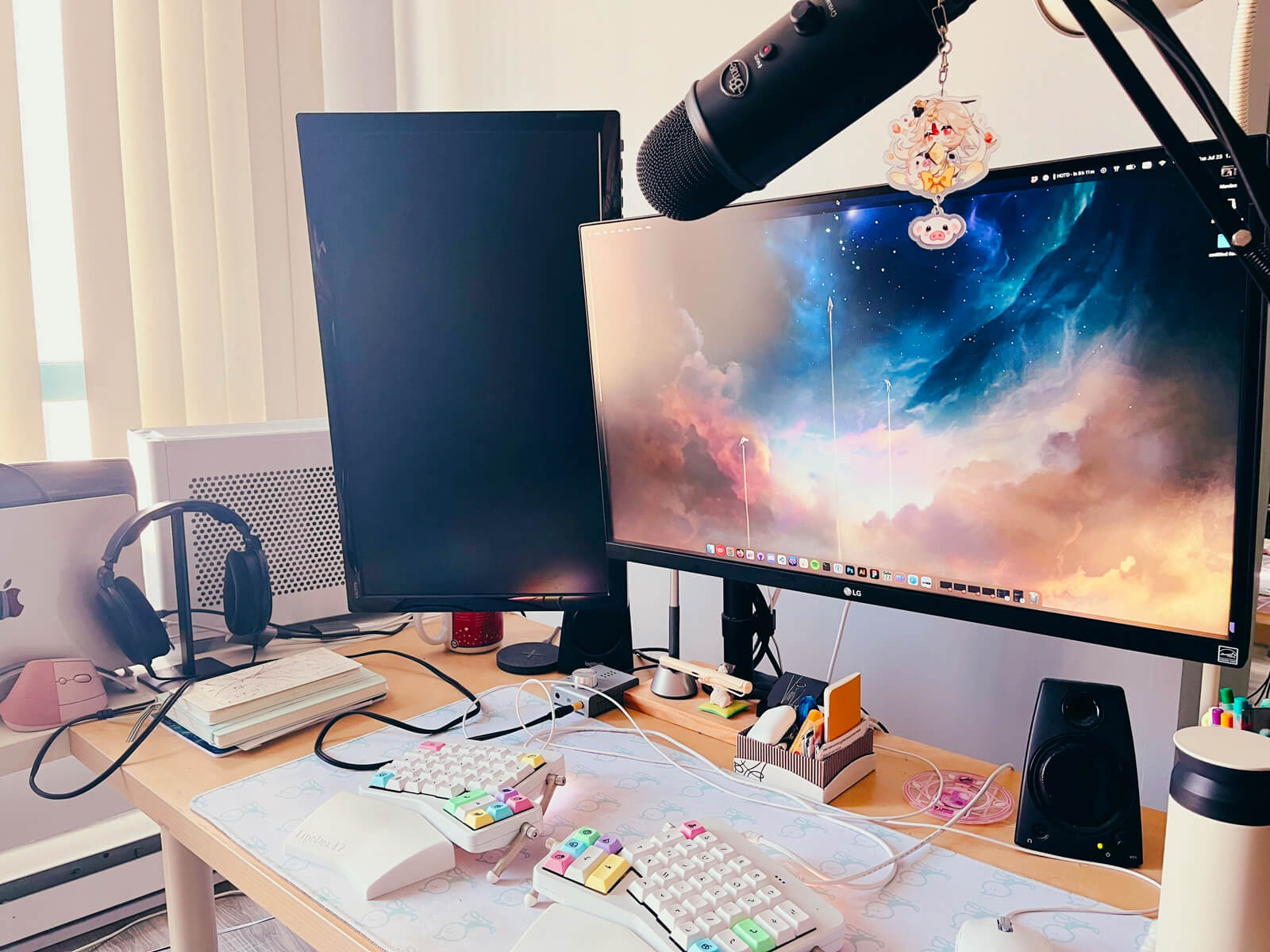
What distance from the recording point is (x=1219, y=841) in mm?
513

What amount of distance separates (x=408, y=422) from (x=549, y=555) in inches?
9.1

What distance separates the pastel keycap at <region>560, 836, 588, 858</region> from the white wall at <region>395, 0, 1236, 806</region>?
732 mm

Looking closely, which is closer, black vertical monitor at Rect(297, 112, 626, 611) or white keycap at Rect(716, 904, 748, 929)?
white keycap at Rect(716, 904, 748, 929)

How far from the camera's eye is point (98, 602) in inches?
45.0

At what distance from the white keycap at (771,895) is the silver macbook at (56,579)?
0.89 meters

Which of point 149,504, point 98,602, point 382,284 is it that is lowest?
point 98,602

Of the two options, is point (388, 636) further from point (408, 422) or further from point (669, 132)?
point (669, 132)

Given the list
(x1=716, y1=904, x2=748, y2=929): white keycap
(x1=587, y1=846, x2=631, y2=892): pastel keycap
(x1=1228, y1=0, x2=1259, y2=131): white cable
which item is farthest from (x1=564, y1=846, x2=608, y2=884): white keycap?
(x1=1228, y1=0, x2=1259, y2=131): white cable

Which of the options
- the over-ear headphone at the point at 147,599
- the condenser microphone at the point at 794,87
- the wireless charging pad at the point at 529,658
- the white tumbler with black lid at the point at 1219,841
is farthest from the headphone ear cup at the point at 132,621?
the white tumbler with black lid at the point at 1219,841

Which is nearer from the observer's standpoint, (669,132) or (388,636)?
(669,132)

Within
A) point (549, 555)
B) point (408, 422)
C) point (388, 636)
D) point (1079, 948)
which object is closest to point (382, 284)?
point (408, 422)

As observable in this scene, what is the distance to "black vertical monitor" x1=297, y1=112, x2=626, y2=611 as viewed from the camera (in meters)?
1.06

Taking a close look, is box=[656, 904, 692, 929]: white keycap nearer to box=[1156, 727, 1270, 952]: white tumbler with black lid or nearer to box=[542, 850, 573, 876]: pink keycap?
box=[542, 850, 573, 876]: pink keycap

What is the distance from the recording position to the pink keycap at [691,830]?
0.71 metres
